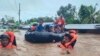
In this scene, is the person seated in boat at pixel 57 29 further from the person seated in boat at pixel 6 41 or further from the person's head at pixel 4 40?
the person's head at pixel 4 40

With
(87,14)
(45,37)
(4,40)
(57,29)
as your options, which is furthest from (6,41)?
(87,14)

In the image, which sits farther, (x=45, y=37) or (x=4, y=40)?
(x=45, y=37)

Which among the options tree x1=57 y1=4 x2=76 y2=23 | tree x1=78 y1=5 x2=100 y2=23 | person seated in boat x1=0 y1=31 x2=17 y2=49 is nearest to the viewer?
person seated in boat x1=0 y1=31 x2=17 y2=49

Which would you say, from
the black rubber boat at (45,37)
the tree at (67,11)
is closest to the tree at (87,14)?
the tree at (67,11)

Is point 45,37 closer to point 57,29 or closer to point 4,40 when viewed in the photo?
point 57,29

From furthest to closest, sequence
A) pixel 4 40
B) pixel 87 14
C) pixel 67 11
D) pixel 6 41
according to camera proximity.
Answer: pixel 67 11
pixel 87 14
pixel 6 41
pixel 4 40

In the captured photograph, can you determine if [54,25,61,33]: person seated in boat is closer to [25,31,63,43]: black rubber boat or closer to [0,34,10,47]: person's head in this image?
[25,31,63,43]: black rubber boat

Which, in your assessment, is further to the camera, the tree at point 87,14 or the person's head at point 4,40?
the tree at point 87,14

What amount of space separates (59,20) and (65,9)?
37.3 meters

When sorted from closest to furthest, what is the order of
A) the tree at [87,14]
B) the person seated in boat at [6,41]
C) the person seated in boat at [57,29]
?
the person seated in boat at [6,41]
the person seated in boat at [57,29]
the tree at [87,14]

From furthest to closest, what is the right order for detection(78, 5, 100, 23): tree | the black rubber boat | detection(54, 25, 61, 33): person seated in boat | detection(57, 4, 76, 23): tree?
detection(57, 4, 76, 23): tree, detection(78, 5, 100, 23): tree, detection(54, 25, 61, 33): person seated in boat, the black rubber boat

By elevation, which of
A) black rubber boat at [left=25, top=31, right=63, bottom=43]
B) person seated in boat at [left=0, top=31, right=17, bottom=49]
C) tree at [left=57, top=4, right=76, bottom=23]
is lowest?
tree at [left=57, top=4, right=76, bottom=23]

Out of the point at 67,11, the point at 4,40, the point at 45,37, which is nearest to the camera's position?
the point at 4,40

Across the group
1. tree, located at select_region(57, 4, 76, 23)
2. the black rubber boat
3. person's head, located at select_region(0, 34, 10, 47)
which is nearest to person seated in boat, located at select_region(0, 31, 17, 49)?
person's head, located at select_region(0, 34, 10, 47)
